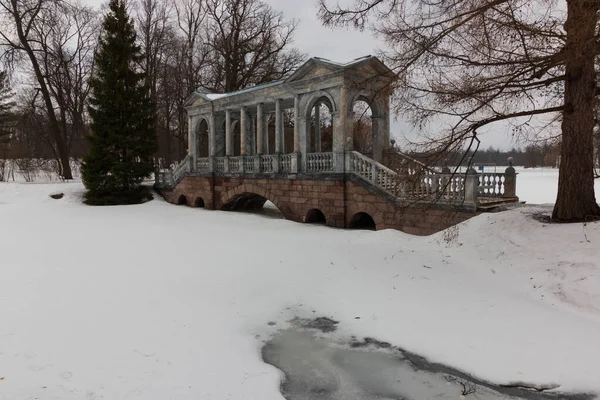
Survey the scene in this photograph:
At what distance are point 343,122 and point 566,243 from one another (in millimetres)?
7705

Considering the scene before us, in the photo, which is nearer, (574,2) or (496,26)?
(574,2)

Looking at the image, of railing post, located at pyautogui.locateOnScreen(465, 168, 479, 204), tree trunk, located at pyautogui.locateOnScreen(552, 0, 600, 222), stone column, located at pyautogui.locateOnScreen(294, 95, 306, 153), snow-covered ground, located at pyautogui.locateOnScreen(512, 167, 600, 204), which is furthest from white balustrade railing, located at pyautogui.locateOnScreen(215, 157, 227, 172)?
tree trunk, located at pyautogui.locateOnScreen(552, 0, 600, 222)

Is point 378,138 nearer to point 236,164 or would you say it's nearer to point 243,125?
point 243,125

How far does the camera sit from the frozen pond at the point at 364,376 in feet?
11.7

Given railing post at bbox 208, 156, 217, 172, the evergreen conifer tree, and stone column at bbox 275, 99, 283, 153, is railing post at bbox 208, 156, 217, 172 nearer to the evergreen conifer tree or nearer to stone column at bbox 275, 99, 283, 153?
the evergreen conifer tree

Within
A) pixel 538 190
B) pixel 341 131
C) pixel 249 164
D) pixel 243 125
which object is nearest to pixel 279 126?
pixel 249 164

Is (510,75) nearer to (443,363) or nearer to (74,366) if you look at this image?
(443,363)

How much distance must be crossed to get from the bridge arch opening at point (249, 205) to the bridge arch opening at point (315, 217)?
9.89ft

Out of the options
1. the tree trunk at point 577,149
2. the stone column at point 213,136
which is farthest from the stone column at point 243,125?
the tree trunk at point 577,149

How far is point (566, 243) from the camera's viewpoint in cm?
627

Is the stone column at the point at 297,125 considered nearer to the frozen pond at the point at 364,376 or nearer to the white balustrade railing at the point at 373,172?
the white balustrade railing at the point at 373,172

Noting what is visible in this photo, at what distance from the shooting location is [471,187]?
9414 millimetres

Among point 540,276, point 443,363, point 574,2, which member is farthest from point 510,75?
point 443,363

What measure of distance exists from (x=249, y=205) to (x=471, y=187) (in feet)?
38.7
